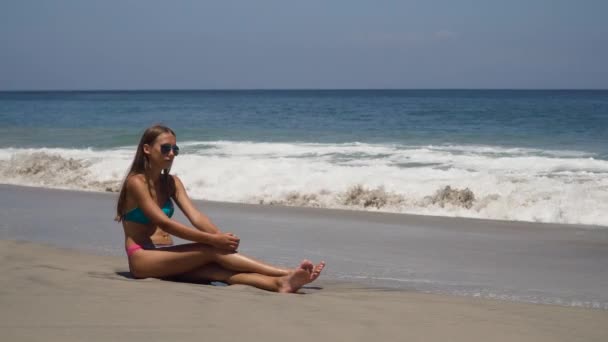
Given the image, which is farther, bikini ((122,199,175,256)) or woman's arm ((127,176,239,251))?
bikini ((122,199,175,256))

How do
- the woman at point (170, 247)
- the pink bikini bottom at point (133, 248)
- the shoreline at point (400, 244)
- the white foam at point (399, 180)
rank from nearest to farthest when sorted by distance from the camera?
the woman at point (170, 247) < the pink bikini bottom at point (133, 248) < the shoreline at point (400, 244) < the white foam at point (399, 180)

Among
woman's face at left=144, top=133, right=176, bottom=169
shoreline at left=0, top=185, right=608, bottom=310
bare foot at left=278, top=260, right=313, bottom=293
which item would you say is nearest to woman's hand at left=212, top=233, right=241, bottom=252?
bare foot at left=278, top=260, right=313, bottom=293

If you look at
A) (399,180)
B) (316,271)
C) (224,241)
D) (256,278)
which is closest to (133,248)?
(224,241)

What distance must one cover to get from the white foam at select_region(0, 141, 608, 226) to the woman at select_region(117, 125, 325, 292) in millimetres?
6108

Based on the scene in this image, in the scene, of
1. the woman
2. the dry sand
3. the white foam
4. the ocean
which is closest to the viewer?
the dry sand

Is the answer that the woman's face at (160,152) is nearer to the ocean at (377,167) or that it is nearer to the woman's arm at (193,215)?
the woman's arm at (193,215)

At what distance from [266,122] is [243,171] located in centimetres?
2182

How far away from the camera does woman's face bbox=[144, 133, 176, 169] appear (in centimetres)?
518

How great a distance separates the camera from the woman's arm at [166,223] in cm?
497

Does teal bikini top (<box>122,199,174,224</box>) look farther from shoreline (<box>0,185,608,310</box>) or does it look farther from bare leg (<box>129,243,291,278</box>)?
shoreline (<box>0,185,608,310</box>)

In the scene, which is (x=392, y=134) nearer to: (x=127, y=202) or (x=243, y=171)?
(x=243, y=171)

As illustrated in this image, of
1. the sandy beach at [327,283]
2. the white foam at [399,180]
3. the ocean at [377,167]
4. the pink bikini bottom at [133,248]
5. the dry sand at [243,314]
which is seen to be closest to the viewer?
the dry sand at [243,314]

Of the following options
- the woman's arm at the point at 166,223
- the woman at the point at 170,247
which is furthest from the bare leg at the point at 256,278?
the woman's arm at the point at 166,223

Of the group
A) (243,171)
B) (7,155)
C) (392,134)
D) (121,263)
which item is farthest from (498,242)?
(392,134)
